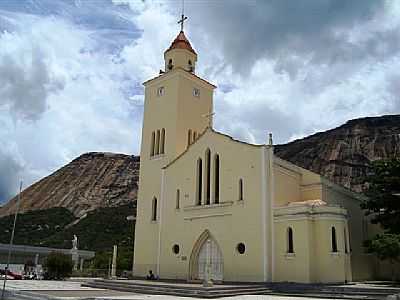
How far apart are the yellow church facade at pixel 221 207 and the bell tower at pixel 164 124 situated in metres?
0.08

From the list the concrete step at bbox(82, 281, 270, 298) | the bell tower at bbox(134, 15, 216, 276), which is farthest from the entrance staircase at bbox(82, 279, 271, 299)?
the bell tower at bbox(134, 15, 216, 276)

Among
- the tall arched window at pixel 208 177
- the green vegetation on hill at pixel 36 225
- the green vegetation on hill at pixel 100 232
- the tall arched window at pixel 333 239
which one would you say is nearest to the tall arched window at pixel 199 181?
the tall arched window at pixel 208 177

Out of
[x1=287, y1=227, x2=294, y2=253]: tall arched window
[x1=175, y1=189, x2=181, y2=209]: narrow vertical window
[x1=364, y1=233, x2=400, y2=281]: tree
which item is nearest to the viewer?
[x1=364, y1=233, x2=400, y2=281]: tree

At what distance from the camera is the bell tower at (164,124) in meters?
33.7

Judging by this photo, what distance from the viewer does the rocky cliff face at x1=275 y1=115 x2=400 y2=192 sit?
9450 cm

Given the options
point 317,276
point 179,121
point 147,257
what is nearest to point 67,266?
point 147,257

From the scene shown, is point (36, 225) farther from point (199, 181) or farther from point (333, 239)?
point (333, 239)

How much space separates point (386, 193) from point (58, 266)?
24.8 metres

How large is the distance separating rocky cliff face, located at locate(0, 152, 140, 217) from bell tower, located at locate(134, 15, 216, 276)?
7206 cm

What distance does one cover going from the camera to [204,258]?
29328mm

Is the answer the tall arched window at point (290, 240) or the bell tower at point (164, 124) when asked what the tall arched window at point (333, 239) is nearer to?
the tall arched window at point (290, 240)

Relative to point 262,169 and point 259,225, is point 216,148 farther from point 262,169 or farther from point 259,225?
point 259,225

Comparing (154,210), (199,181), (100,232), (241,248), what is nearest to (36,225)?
(100,232)

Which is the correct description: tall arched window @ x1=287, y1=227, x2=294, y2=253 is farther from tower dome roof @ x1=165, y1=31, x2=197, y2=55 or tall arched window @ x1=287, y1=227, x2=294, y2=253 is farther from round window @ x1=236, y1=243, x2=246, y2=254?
tower dome roof @ x1=165, y1=31, x2=197, y2=55
